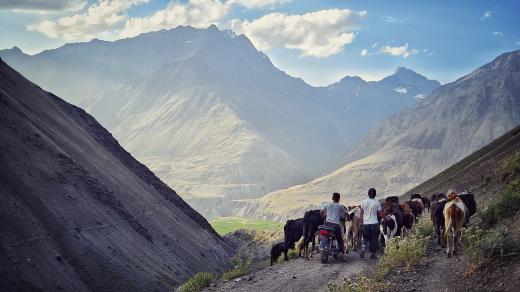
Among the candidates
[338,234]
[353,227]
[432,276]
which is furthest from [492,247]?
[353,227]

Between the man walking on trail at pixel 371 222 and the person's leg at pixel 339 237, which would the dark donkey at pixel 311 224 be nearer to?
the person's leg at pixel 339 237

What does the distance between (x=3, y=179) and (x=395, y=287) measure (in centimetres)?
1683

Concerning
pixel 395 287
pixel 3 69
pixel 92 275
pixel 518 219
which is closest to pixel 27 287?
pixel 92 275

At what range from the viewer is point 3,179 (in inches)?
830

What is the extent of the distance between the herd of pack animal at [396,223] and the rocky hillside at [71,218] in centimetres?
733

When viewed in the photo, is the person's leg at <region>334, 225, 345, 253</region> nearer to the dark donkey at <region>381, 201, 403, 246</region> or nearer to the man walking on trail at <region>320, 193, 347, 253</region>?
the man walking on trail at <region>320, 193, 347, 253</region>

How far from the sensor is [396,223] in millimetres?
17656

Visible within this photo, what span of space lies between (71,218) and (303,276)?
42.4 ft

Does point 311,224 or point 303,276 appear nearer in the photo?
point 303,276

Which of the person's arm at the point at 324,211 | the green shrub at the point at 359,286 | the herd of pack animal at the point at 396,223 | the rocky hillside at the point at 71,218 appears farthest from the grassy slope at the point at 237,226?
the green shrub at the point at 359,286

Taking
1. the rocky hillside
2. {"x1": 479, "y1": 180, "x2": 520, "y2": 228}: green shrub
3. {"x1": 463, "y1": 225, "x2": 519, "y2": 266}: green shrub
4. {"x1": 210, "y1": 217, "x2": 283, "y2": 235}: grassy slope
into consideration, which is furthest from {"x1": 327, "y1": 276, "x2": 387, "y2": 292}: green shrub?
{"x1": 210, "y1": 217, "x2": 283, "y2": 235}: grassy slope

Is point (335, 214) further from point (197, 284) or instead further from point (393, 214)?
point (197, 284)

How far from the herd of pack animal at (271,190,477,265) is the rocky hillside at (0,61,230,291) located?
24.1 feet

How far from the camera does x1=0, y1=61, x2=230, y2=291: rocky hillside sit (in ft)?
61.3
